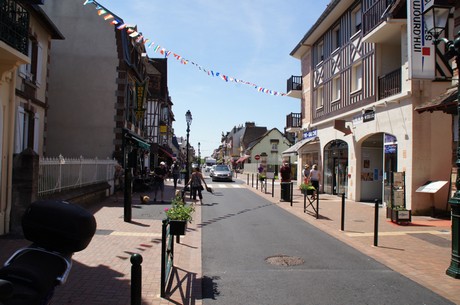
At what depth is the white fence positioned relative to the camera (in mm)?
10800

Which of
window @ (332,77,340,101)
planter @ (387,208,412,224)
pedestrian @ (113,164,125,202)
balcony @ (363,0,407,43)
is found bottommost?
planter @ (387,208,412,224)

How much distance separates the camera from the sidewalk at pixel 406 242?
20.2ft

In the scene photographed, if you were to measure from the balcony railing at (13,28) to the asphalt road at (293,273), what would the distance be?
19.2 ft

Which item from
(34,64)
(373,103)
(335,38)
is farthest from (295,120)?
(34,64)

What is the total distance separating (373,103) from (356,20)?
4.70 m

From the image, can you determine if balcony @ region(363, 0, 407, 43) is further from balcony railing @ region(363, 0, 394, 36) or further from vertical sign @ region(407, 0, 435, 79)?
vertical sign @ region(407, 0, 435, 79)

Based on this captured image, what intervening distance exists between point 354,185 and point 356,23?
24.2ft

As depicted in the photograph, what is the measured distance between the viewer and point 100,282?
5.41 metres

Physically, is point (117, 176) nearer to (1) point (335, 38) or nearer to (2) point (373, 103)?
(2) point (373, 103)

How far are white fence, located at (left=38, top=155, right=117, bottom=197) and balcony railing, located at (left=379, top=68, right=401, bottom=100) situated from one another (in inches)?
459

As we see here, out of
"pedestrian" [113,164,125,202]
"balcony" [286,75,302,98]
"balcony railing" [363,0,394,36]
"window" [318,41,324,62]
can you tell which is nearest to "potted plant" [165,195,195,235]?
"pedestrian" [113,164,125,202]

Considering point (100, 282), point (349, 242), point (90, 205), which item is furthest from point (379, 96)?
point (100, 282)

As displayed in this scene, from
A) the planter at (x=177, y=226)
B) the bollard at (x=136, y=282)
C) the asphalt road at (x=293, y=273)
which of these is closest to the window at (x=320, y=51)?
the asphalt road at (x=293, y=273)

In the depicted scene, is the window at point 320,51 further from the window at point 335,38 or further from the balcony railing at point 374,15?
the balcony railing at point 374,15
